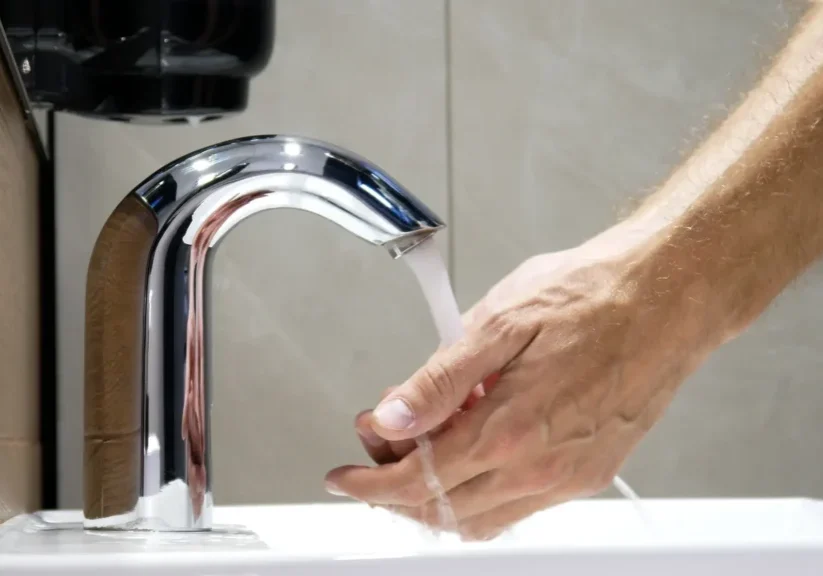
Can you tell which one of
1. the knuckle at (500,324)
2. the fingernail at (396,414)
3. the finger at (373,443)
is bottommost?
the finger at (373,443)

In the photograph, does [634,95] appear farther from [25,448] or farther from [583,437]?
[25,448]

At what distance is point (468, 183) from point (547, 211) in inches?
3.0

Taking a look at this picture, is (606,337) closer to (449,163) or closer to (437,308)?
(437,308)

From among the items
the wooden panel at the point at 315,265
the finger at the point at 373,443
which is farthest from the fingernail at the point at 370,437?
the wooden panel at the point at 315,265

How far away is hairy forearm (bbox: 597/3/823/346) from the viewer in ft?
1.69

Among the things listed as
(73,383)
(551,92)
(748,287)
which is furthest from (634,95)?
(73,383)

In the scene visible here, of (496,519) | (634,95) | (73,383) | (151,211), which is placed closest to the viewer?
(151,211)

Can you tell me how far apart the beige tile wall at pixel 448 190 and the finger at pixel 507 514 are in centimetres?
33

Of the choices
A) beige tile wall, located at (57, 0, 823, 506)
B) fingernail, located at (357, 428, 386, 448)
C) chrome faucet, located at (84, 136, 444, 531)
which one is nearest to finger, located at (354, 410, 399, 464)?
fingernail, located at (357, 428, 386, 448)

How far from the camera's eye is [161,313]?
0.45 meters

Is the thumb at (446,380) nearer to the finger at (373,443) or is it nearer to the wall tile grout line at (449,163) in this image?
the finger at (373,443)

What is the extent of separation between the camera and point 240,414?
85 centimetres

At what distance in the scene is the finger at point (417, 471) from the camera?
0.51 meters

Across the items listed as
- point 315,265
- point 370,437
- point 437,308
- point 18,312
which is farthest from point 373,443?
point 315,265
